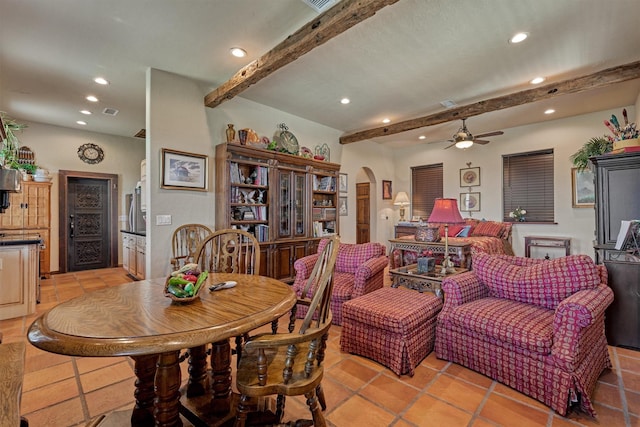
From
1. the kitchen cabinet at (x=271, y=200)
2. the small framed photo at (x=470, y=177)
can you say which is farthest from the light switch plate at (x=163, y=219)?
the small framed photo at (x=470, y=177)

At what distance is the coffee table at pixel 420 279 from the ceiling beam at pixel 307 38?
2287mm

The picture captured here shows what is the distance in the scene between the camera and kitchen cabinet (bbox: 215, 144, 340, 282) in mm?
4039

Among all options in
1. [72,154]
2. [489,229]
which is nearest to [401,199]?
[489,229]

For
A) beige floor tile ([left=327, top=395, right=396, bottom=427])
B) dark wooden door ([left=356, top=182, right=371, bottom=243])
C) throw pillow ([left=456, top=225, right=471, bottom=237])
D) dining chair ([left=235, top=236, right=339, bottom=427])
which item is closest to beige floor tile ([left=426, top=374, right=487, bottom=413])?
beige floor tile ([left=327, top=395, right=396, bottom=427])

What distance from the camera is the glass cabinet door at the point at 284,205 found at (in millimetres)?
4570

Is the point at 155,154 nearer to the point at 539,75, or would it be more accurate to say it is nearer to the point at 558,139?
the point at 539,75

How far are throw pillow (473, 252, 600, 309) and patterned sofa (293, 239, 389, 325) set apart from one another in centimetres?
97

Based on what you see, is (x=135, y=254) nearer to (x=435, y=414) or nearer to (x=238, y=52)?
(x=238, y=52)

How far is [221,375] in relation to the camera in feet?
5.47

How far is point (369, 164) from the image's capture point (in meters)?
7.06

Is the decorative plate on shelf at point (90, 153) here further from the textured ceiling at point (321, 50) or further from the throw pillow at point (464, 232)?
the throw pillow at point (464, 232)

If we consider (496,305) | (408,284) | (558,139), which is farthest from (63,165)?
(558,139)

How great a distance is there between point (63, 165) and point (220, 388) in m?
6.16

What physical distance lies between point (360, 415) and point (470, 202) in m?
6.12
